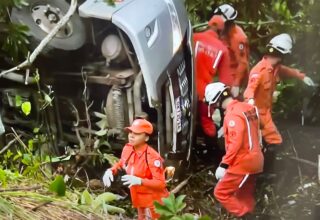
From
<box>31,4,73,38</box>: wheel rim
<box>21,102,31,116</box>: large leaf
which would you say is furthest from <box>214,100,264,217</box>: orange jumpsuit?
<box>21,102,31,116</box>: large leaf

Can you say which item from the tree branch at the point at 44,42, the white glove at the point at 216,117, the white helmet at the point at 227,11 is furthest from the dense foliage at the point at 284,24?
the tree branch at the point at 44,42

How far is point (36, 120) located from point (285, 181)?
1.02 meters

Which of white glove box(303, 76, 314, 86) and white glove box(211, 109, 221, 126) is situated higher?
white glove box(303, 76, 314, 86)

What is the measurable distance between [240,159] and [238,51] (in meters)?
0.40

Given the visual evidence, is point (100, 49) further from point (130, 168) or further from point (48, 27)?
point (130, 168)

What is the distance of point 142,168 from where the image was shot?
124 inches

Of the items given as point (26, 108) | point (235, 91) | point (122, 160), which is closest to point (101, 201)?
point (122, 160)

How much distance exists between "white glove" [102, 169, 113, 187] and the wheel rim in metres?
0.55

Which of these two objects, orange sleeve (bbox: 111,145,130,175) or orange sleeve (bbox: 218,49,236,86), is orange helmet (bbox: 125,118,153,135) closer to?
orange sleeve (bbox: 111,145,130,175)

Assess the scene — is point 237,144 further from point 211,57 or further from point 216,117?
point 211,57

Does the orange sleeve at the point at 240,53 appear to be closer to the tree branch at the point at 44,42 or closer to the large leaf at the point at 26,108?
the tree branch at the point at 44,42

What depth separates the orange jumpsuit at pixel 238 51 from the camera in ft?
9.99

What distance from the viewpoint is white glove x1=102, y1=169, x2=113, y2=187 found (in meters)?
3.23

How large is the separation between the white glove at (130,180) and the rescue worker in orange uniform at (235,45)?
50 centimetres
